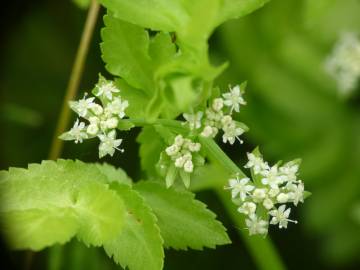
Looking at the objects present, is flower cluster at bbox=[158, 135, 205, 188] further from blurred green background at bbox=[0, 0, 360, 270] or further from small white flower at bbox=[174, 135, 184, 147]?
blurred green background at bbox=[0, 0, 360, 270]

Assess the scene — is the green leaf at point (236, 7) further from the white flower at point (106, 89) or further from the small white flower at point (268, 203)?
the small white flower at point (268, 203)

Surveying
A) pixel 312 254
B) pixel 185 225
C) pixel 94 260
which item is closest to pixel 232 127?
pixel 185 225

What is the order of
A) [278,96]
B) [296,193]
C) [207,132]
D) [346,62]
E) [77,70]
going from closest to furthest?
[207,132]
[296,193]
[77,70]
[346,62]
[278,96]

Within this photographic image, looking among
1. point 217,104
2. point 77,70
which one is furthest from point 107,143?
point 77,70

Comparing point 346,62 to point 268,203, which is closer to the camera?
point 268,203

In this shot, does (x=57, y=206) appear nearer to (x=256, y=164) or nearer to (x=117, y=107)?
(x=117, y=107)

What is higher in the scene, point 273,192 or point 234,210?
point 234,210

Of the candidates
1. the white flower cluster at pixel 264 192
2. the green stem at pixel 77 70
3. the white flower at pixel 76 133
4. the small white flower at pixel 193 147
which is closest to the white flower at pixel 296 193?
the white flower cluster at pixel 264 192

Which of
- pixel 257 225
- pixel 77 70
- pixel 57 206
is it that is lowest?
pixel 257 225
